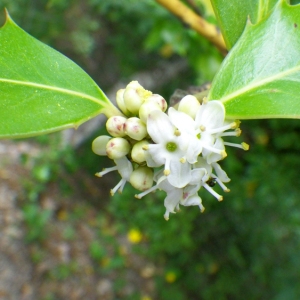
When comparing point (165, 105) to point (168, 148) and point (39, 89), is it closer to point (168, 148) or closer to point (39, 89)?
point (168, 148)

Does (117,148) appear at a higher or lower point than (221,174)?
higher

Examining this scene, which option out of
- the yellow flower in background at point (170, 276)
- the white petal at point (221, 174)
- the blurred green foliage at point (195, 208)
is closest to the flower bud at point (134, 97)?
the white petal at point (221, 174)

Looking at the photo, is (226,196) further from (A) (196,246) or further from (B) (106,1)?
(B) (106,1)

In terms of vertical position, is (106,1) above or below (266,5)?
below

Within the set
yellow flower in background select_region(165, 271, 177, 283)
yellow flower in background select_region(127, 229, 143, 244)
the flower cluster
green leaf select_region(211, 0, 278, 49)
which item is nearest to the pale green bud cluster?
the flower cluster

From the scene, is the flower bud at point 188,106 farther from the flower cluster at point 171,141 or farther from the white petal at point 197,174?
the white petal at point 197,174

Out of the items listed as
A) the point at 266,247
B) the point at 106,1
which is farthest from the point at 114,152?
the point at 266,247

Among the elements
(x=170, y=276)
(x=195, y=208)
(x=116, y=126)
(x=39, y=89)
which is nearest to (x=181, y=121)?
(x=116, y=126)
